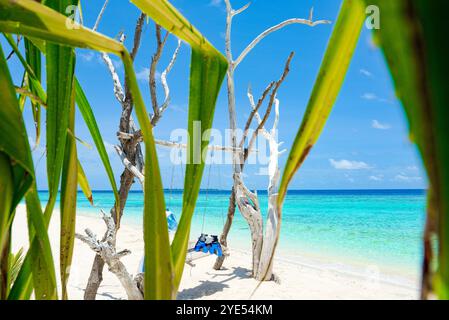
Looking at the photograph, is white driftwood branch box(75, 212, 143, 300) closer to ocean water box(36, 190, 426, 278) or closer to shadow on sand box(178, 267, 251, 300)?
shadow on sand box(178, 267, 251, 300)

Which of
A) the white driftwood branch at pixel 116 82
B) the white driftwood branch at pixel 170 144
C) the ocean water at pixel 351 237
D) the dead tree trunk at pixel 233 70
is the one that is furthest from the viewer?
the ocean water at pixel 351 237

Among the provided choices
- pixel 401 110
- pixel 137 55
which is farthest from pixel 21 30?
pixel 137 55

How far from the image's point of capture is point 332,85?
0.52ft

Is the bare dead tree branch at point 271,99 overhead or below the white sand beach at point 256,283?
overhead

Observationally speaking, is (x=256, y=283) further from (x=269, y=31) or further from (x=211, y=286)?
(x=269, y=31)

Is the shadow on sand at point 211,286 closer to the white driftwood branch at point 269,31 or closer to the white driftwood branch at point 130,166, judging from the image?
the white driftwood branch at point 130,166

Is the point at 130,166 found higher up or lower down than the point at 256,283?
higher up

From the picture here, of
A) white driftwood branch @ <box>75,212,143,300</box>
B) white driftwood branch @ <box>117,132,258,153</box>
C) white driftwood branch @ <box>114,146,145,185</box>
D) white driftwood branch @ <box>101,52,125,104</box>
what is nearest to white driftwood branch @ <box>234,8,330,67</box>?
white driftwood branch @ <box>117,132,258,153</box>

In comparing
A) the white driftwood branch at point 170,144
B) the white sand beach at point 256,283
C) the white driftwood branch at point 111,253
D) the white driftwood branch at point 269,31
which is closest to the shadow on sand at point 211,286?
A: the white sand beach at point 256,283

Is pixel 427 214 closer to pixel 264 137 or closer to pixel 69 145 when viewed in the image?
pixel 69 145

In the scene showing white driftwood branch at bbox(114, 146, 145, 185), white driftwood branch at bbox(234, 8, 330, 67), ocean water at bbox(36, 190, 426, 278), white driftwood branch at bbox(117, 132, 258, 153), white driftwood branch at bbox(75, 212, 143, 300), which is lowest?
ocean water at bbox(36, 190, 426, 278)

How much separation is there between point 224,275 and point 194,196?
13.9 ft

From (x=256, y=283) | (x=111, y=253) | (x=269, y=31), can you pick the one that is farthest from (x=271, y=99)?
(x=111, y=253)
